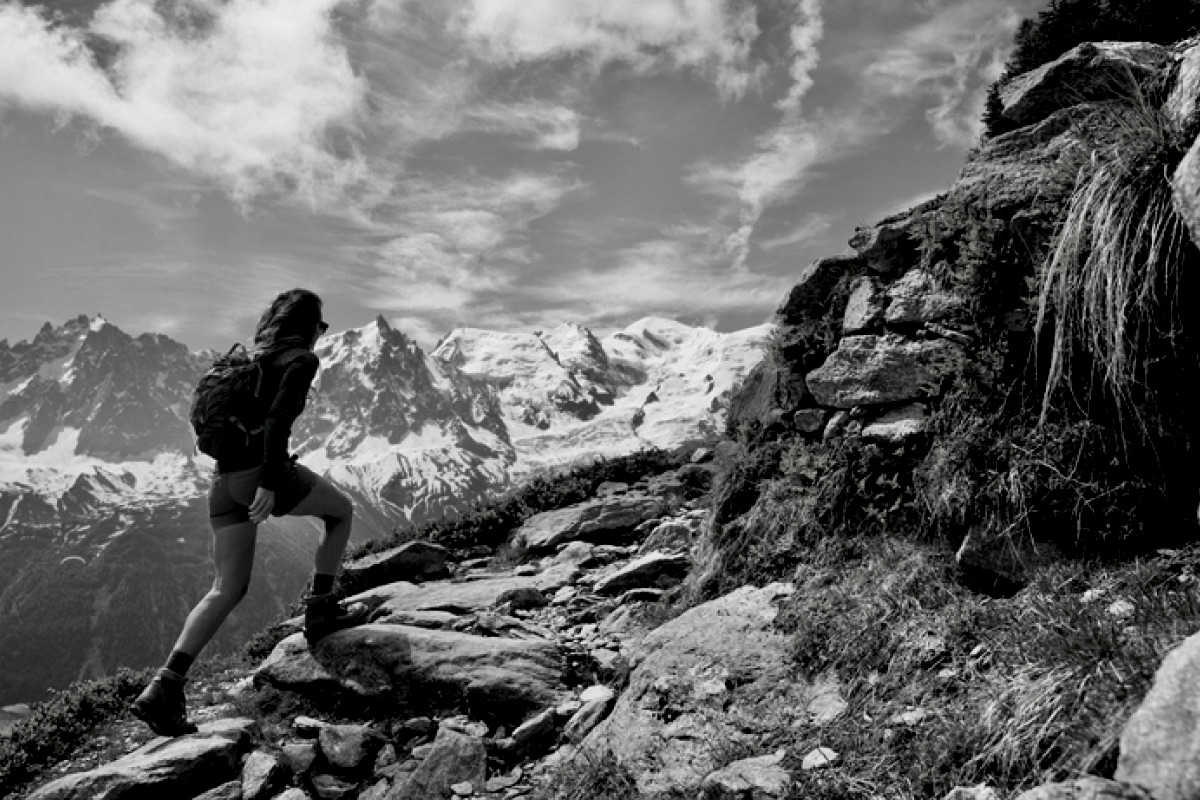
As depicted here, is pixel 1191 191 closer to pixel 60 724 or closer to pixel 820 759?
pixel 820 759

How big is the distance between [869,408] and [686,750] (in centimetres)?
355

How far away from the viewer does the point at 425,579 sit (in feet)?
43.3

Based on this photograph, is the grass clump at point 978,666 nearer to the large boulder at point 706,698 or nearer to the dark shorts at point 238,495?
the large boulder at point 706,698

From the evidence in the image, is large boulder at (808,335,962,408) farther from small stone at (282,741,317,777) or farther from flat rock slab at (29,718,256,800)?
flat rock slab at (29,718,256,800)

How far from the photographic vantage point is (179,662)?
6449 mm

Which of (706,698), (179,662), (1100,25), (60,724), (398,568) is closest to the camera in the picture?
(706,698)

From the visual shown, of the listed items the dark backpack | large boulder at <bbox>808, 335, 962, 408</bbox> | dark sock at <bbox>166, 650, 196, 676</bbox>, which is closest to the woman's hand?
the dark backpack

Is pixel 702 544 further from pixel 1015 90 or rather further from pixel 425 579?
pixel 425 579

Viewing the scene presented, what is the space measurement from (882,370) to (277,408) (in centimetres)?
560

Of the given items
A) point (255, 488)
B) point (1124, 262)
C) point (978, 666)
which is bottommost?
point (978, 666)

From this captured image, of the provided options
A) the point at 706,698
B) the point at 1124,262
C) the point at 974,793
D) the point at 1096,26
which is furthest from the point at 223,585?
the point at 1096,26

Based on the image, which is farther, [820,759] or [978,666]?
[978,666]

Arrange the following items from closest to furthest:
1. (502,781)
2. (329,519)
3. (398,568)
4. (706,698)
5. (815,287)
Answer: (706,698)
(502,781)
(329,519)
(815,287)
(398,568)

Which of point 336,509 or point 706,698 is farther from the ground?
point 336,509
